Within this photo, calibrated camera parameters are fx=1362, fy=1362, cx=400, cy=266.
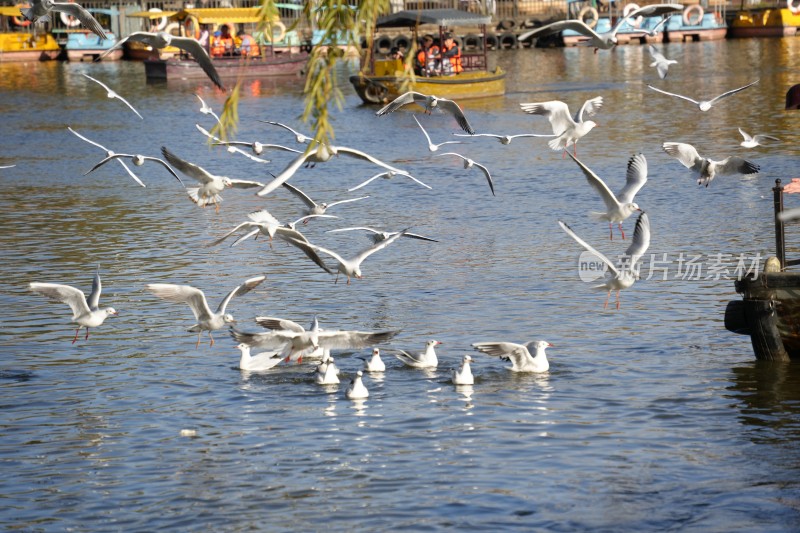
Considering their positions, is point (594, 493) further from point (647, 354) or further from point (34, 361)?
point (34, 361)

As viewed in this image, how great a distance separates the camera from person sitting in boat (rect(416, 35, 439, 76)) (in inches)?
1752

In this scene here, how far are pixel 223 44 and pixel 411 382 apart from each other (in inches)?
1980

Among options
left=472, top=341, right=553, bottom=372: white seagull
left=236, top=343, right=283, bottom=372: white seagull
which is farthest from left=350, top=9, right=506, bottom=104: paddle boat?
left=472, top=341, right=553, bottom=372: white seagull

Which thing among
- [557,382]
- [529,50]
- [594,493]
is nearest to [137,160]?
[557,382]

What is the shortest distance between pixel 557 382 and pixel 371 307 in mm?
4211

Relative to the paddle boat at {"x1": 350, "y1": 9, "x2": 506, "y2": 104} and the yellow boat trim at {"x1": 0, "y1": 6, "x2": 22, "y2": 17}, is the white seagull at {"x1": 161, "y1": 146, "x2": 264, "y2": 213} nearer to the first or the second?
the paddle boat at {"x1": 350, "y1": 9, "x2": 506, "y2": 104}

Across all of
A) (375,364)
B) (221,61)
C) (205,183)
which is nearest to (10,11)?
(221,61)

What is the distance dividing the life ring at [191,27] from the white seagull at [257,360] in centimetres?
4995

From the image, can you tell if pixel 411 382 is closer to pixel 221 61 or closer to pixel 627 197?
pixel 627 197

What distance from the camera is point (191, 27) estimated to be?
212 feet

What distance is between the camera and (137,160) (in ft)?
58.5

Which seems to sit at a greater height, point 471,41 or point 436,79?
point 471,41

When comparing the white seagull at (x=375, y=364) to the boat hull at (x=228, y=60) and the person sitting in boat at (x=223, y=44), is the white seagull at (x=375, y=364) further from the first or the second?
the person sitting in boat at (x=223, y=44)

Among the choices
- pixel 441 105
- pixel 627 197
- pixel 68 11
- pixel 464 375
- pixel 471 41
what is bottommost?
pixel 464 375
